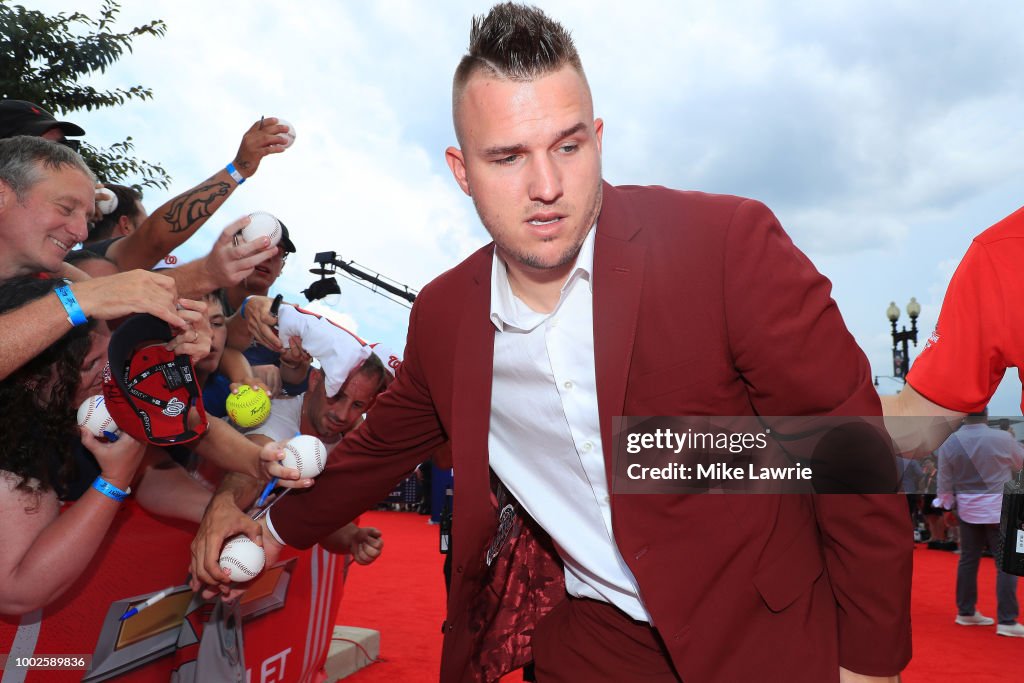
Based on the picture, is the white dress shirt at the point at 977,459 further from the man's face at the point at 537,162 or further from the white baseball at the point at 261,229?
the white baseball at the point at 261,229

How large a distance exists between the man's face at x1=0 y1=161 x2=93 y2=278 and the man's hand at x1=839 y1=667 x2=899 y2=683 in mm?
2952

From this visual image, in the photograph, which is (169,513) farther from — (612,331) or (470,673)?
(612,331)

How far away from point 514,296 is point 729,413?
69 centimetres

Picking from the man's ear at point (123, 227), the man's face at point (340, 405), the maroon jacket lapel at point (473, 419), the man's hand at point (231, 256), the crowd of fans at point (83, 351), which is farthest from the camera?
the man's face at point (340, 405)

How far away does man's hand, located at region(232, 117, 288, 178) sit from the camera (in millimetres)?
3928

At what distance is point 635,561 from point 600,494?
231 mm

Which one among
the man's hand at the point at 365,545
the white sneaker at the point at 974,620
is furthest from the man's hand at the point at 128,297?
the white sneaker at the point at 974,620

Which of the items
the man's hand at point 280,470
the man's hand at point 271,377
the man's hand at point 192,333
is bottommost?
the man's hand at point 280,470

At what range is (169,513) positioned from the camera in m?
2.67

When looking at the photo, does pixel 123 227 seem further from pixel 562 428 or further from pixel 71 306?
pixel 562 428

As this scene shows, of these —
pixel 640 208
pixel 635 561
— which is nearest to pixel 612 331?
pixel 640 208

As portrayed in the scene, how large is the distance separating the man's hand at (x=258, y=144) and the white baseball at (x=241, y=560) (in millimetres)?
2205

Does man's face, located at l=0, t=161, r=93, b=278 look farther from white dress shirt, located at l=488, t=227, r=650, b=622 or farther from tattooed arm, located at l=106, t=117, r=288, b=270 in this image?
white dress shirt, located at l=488, t=227, r=650, b=622

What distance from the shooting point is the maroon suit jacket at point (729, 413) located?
1.64 meters
